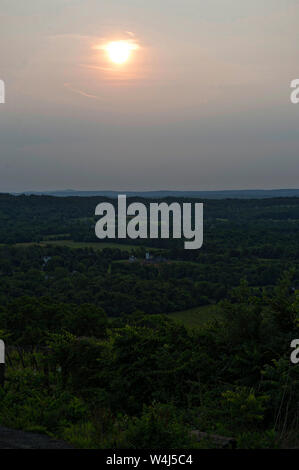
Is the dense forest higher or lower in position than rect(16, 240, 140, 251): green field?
lower

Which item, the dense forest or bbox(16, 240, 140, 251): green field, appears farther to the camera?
bbox(16, 240, 140, 251): green field

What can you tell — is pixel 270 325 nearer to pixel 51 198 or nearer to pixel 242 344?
pixel 242 344

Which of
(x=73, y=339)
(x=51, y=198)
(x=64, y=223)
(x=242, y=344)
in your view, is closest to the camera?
(x=242, y=344)

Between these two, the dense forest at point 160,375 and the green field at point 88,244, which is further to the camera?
the green field at point 88,244

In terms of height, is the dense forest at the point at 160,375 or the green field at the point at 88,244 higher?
the green field at the point at 88,244

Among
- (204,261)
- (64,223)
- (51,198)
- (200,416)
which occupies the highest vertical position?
(51,198)

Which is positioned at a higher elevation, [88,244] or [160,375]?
[88,244]

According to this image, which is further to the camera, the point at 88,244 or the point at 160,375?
the point at 88,244

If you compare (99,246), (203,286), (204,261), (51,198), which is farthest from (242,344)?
(51,198)

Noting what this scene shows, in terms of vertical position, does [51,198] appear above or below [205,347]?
above
